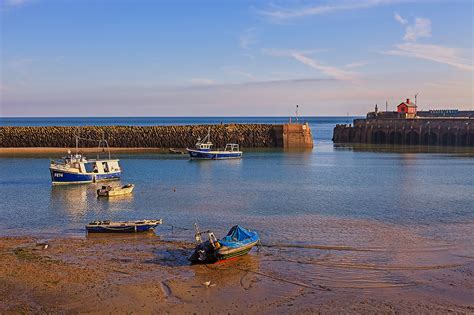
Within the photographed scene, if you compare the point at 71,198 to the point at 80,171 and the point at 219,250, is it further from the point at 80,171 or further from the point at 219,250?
the point at 219,250

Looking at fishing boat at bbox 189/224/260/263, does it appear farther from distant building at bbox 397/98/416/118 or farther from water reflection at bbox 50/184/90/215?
distant building at bbox 397/98/416/118

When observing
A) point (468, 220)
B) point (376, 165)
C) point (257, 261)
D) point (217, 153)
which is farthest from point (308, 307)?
point (217, 153)

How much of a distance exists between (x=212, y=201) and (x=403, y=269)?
701 inches

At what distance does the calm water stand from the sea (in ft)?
0.22

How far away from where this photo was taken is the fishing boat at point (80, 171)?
4669 centimetres

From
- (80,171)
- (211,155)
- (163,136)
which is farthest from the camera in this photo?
(163,136)

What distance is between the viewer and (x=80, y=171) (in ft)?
159

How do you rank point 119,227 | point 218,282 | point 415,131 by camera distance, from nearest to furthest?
1. point 218,282
2. point 119,227
3. point 415,131

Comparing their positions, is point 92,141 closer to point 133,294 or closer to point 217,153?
point 217,153

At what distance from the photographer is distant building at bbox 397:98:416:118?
10119 cm

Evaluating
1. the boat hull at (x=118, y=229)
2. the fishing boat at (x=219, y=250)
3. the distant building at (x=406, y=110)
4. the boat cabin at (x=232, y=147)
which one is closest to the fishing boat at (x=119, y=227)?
the boat hull at (x=118, y=229)

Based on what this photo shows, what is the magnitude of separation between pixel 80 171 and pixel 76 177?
25.4 inches

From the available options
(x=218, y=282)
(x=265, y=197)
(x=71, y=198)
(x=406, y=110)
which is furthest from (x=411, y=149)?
(x=218, y=282)

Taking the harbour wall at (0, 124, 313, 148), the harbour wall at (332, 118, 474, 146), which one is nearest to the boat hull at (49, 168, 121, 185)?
the harbour wall at (0, 124, 313, 148)
